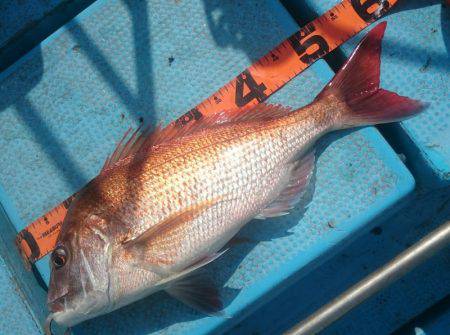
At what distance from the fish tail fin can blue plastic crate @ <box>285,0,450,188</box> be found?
13 cm

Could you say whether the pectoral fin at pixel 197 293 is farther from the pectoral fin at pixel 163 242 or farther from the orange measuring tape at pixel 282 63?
the orange measuring tape at pixel 282 63

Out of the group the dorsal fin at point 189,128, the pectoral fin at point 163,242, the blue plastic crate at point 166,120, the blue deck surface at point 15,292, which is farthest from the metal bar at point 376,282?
the blue deck surface at point 15,292

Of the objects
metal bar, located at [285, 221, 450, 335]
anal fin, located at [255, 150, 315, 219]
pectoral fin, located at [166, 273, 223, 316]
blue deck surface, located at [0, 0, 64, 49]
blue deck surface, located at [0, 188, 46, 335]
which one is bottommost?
metal bar, located at [285, 221, 450, 335]

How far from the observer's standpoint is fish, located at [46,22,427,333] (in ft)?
5.12

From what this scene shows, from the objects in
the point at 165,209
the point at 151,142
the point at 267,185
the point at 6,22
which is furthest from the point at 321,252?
the point at 6,22

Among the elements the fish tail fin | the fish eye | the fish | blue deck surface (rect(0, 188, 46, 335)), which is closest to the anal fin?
the fish

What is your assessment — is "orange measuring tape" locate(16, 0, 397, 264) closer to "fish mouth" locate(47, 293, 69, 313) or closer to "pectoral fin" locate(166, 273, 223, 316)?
"fish mouth" locate(47, 293, 69, 313)

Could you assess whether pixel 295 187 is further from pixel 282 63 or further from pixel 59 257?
pixel 59 257

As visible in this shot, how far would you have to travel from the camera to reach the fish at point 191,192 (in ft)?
5.12

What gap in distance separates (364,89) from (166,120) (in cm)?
84

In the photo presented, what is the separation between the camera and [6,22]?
2131mm

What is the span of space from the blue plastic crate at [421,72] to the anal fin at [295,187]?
42 cm

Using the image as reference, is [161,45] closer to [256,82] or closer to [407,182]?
[256,82]

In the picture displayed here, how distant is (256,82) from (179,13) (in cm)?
50
